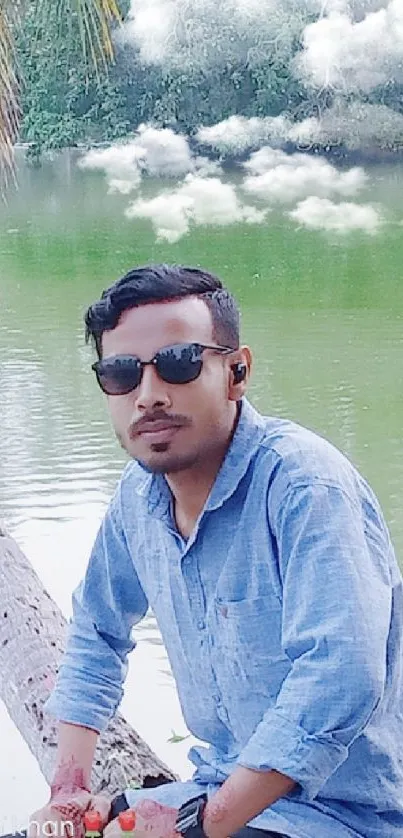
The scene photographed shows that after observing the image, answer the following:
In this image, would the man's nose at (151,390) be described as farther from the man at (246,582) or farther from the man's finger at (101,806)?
A: the man's finger at (101,806)

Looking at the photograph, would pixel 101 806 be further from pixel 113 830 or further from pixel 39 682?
pixel 39 682

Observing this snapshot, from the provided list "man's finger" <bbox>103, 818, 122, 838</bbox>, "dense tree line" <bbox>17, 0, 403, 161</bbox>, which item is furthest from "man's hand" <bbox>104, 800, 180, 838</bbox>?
"dense tree line" <bbox>17, 0, 403, 161</bbox>

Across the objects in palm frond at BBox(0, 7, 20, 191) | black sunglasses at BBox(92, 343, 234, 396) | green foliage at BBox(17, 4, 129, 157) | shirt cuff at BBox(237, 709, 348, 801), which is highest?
green foliage at BBox(17, 4, 129, 157)

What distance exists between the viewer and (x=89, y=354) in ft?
10.8

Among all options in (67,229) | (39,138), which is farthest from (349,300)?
(39,138)

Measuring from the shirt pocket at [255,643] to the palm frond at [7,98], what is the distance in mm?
1047

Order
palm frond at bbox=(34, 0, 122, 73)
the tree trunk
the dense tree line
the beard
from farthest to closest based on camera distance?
1. the dense tree line
2. palm frond at bbox=(34, 0, 122, 73)
3. the tree trunk
4. the beard

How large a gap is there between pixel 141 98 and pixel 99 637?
15.5 ft

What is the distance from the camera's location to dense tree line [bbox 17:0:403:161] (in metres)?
4.86

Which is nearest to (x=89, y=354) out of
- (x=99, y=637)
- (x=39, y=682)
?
(x=39, y=682)

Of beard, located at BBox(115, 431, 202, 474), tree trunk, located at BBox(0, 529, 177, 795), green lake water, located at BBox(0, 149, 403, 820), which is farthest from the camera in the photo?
green lake water, located at BBox(0, 149, 403, 820)

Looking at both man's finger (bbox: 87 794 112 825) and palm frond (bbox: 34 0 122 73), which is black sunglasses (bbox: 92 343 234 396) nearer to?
man's finger (bbox: 87 794 112 825)

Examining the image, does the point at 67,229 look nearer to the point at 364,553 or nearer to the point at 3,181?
the point at 3,181

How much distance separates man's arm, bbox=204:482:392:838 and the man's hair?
14 centimetres
